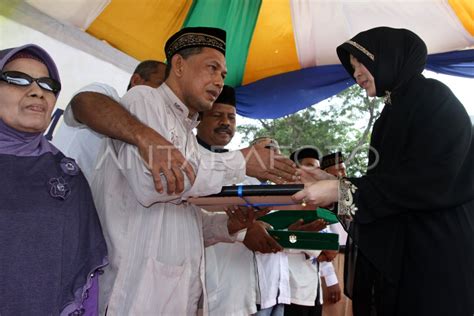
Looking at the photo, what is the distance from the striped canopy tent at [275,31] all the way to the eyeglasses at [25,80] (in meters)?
2.02

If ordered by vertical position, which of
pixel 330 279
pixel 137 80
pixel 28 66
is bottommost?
pixel 330 279

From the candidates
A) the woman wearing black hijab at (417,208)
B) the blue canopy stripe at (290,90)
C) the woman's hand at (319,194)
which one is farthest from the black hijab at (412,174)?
the blue canopy stripe at (290,90)

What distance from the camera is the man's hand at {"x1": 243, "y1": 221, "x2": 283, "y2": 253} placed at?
335 cm

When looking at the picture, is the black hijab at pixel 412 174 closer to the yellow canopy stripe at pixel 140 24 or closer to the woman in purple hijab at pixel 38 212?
the woman in purple hijab at pixel 38 212

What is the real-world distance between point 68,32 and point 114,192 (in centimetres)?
246

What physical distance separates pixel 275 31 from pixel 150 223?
3.95 metres

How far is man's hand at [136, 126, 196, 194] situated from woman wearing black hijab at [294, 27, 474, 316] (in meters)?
0.56

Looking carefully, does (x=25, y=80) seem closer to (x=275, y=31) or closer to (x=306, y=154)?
(x=306, y=154)

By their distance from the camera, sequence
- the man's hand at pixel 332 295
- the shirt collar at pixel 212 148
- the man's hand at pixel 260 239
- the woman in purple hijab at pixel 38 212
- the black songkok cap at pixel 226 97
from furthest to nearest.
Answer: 1. the man's hand at pixel 332 295
2. the black songkok cap at pixel 226 97
3. the shirt collar at pixel 212 148
4. the man's hand at pixel 260 239
5. the woman in purple hijab at pixel 38 212

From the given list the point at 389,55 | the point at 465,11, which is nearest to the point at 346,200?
the point at 389,55

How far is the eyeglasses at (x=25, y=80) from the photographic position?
1.95 metres

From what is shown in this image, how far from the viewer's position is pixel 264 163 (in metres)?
2.16

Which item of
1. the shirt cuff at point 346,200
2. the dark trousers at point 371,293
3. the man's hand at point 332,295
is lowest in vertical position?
the man's hand at point 332,295

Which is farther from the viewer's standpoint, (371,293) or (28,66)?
(371,293)
